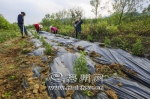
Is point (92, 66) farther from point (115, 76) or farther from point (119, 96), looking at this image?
point (119, 96)

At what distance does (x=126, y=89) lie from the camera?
2.67 metres

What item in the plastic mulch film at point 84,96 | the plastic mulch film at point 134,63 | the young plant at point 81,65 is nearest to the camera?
the plastic mulch film at point 84,96

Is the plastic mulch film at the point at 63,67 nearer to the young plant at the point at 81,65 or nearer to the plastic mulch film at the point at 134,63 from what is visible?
the young plant at the point at 81,65

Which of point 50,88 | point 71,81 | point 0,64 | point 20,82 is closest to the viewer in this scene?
point 50,88

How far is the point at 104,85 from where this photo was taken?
2.74 metres

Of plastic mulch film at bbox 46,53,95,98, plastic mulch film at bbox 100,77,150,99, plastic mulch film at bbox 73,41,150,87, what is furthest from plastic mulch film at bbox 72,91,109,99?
plastic mulch film at bbox 73,41,150,87

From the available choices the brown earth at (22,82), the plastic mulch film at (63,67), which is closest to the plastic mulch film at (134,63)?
the plastic mulch film at (63,67)

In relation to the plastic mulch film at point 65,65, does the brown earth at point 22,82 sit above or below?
below

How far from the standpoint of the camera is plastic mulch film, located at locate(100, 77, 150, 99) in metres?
2.52

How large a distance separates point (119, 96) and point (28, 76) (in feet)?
7.08

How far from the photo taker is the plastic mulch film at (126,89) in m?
2.52

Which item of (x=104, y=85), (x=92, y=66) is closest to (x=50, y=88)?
(x=104, y=85)

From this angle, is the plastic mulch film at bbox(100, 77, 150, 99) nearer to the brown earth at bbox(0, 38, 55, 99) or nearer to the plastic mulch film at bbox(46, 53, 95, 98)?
the plastic mulch film at bbox(46, 53, 95, 98)

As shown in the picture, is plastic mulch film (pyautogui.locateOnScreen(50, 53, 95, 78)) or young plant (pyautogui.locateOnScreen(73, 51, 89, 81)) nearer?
young plant (pyautogui.locateOnScreen(73, 51, 89, 81))
